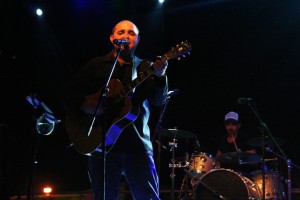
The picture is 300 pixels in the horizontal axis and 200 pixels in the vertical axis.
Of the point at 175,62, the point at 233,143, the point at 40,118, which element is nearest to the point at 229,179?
the point at 233,143

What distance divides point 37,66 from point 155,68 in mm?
6080

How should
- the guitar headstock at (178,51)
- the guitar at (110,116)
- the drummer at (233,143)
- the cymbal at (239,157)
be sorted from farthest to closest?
the drummer at (233,143)
the cymbal at (239,157)
the guitar headstock at (178,51)
the guitar at (110,116)

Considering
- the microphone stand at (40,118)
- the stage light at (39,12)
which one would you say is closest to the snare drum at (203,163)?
the microphone stand at (40,118)

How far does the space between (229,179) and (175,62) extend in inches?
136

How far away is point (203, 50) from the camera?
344 inches

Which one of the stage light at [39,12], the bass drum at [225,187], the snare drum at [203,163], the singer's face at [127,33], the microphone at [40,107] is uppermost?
the stage light at [39,12]

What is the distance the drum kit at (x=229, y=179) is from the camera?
6.22 metres

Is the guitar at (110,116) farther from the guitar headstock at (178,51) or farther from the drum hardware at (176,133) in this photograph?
the drum hardware at (176,133)

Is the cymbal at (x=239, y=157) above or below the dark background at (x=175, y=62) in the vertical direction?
below

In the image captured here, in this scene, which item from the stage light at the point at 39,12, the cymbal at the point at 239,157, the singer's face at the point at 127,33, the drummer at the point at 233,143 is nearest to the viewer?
the singer's face at the point at 127,33

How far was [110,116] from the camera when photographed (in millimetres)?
2975

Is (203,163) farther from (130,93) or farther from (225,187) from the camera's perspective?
(130,93)

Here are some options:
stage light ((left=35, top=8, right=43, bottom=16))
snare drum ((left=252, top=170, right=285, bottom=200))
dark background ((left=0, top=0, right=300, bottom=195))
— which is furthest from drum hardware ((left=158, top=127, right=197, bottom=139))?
stage light ((left=35, top=8, right=43, bottom=16))

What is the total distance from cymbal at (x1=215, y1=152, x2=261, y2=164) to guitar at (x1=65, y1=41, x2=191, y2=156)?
3518mm
